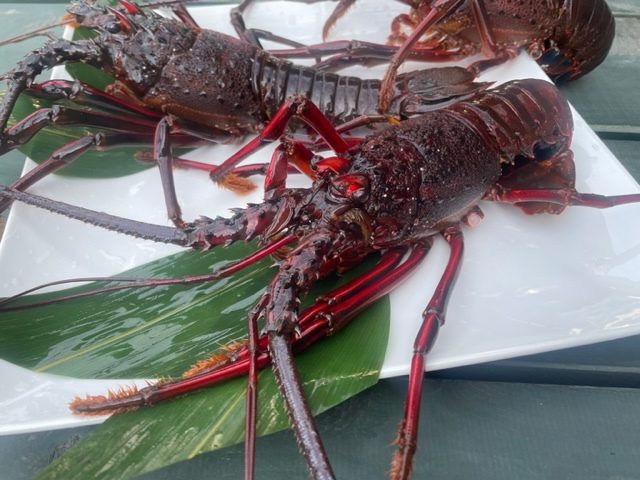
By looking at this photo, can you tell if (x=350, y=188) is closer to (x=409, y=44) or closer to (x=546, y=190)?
(x=546, y=190)

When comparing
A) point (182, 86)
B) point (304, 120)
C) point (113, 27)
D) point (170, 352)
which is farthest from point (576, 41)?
point (170, 352)

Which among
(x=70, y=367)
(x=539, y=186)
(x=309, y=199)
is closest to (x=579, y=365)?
(x=539, y=186)

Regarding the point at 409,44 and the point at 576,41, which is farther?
the point at 576,41

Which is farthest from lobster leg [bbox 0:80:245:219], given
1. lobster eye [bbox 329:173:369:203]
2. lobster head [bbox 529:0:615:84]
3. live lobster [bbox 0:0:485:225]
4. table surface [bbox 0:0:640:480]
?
lobster head [bbox 529:0:615:84]

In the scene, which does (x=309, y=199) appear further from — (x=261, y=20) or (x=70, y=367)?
(x=261, y=20)

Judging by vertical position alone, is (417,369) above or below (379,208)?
below

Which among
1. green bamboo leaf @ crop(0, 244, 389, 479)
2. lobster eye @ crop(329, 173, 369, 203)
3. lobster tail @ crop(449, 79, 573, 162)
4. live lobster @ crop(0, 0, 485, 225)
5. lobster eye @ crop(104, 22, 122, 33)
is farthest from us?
lobster eye @ crop(104, 22, 122, 33)

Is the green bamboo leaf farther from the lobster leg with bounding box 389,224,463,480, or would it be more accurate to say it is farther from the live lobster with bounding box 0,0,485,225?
the live lobster with bounding box 0,0,485,225
